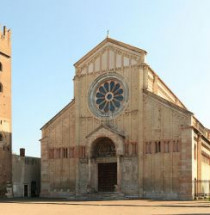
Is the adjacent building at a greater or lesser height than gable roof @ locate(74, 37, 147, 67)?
lesser

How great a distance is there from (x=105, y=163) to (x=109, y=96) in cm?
751

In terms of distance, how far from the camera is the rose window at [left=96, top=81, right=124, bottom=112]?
1874 inches

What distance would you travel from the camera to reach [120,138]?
1800 inches

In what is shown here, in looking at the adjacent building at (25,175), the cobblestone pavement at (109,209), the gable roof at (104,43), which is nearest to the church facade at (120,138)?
the gable roof at (104,43)

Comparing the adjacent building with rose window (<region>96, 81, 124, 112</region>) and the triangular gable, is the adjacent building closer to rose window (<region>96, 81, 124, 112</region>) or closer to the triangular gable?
rose window (<region>96, 81, 124, 112</region>)

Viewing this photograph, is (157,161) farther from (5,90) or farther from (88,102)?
(5,90)

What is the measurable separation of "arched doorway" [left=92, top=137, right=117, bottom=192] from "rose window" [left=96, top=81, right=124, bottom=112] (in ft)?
11.8

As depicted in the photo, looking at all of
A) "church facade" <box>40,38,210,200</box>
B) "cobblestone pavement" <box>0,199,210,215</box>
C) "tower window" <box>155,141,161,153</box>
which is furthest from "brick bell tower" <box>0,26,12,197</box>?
"tower window" <box>155,141,161,153</box>

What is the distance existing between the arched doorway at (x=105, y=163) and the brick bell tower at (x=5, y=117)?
10.6 meters

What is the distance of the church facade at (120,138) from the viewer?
4275 cm

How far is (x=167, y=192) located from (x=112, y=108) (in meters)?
11.2

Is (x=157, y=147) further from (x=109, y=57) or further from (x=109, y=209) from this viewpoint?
(x=109, y=209)

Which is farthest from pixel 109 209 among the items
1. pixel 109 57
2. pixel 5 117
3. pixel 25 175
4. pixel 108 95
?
pixel 25 175

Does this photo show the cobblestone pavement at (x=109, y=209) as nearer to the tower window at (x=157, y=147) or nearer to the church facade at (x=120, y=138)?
the church facade at (x=120, y=138)
